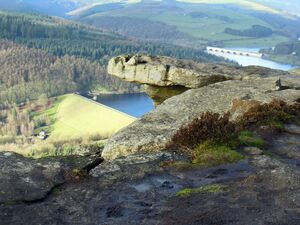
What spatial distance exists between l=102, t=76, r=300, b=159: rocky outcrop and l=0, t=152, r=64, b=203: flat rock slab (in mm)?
2902

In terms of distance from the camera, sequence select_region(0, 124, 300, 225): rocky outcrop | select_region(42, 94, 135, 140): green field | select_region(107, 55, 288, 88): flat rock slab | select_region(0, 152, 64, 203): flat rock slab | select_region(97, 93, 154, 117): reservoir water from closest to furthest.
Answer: select_region(0, 124, 300, 225): rocky outcrop, select_region(0, 152, 64, 203): flat rock slab, select_region(107, 55, 288, 88): flat rock slab, select_region(42, 94, 135, 140): green field, select_region(97, 93, 154, 117): reservoir water

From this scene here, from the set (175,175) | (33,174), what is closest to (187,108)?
(175,175)

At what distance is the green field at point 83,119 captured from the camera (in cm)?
14600

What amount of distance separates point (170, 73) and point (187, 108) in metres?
7.67

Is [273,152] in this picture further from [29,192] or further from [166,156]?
[29,192]

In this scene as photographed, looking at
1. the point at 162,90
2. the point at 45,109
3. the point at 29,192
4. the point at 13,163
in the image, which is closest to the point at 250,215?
the point at 29,192

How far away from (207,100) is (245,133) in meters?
4.32

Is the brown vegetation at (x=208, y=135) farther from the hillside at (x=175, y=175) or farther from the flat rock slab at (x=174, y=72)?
the flat rock slab at (x=174, y=72)

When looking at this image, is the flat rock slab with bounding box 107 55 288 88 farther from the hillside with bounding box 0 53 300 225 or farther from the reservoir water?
the reservoir water

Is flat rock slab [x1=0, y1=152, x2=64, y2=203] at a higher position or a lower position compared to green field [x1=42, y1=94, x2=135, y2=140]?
higher

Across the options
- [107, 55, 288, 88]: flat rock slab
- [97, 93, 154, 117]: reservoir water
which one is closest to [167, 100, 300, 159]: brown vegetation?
[107, 55, 288, 88]: flat rock slab

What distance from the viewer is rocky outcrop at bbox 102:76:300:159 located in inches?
620

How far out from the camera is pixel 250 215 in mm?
10492

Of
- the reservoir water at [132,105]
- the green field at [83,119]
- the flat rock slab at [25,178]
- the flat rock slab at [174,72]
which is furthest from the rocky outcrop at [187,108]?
the reservoir water at [132,105]
